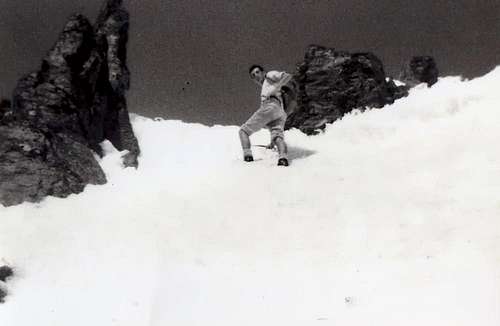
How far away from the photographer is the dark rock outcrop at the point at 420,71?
33.4 m

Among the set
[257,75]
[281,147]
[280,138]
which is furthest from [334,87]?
[281,147]

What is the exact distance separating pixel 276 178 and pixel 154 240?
359cm

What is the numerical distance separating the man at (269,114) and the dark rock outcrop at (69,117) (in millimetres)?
3437

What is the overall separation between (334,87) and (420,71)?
51.7 ft

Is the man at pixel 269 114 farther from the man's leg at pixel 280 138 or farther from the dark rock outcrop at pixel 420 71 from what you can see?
the dark rock outcrop at pixel 420 71

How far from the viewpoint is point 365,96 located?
19172 millimetres

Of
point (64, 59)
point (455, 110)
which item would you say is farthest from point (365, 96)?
point (64, 59)

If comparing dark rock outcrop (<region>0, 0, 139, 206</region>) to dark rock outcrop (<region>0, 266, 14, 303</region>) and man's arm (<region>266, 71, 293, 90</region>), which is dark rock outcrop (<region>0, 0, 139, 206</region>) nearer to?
dark rock outcrop (<region>0, 266, 14, 303</region>)

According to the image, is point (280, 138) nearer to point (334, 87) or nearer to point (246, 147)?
point (246, 147)

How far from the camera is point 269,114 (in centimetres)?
1402

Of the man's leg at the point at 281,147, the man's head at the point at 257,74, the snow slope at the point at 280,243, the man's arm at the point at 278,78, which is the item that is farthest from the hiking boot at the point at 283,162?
the man's head at the point at 257,74

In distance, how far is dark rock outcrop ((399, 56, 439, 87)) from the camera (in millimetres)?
33375

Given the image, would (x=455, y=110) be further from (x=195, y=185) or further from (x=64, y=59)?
(x=64, y=59)

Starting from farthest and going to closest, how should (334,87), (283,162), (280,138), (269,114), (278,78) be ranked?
(334,87) < (278,78) < (269,114) < (280,138) < (283,162)
